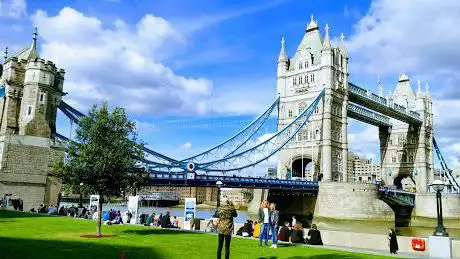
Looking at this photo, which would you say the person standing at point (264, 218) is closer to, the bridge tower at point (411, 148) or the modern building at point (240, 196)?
the bridge tower at point (411, 148)

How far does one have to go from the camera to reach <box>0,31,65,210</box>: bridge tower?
1460 inches

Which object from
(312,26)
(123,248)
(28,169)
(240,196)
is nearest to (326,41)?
(312,26)

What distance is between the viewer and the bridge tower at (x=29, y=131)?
3709cm

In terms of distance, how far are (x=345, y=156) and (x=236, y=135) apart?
17.0 m

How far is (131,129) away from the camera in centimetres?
2181

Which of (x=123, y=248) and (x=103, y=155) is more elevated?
(x=103, y=155)

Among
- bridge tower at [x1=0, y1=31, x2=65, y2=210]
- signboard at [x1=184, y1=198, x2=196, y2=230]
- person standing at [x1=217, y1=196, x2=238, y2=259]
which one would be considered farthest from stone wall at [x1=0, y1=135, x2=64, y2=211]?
person standing at [x1=217, y1=196, x2=238, y2=259]

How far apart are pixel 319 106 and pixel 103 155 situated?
51.4m

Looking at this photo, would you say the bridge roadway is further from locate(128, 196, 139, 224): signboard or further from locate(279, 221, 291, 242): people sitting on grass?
locate(279, 221, 291, 242): people sitting on grass

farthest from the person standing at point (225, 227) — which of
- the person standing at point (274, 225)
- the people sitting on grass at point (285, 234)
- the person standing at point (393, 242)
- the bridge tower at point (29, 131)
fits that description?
the bridge tower at point (29, 131)

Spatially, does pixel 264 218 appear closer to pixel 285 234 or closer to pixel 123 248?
pixel 285 234

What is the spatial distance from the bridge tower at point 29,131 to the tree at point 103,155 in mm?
17051

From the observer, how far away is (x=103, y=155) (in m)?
20.5

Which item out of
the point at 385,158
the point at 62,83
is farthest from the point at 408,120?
the point at 62,83
